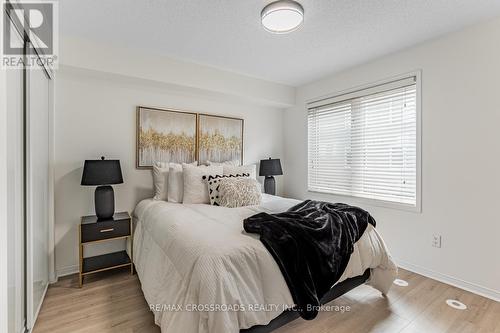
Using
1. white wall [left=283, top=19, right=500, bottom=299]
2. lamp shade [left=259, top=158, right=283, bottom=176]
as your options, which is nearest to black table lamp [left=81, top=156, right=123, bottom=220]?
lamp shade [left=259, top=158, right=283, bottom=176]

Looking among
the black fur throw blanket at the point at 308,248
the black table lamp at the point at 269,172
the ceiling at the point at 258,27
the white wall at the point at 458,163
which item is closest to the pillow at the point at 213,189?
the black fur throw blanket at the point at 308,248

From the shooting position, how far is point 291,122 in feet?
13.8

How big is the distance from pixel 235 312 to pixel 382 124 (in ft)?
8.85

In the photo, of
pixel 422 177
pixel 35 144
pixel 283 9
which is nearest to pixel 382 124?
pixel 422 177

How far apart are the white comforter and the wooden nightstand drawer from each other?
23.3 inches

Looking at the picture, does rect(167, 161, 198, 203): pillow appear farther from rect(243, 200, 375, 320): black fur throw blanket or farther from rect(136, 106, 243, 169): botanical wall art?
rect(243, 200, 375, 320): black fur throw blanket

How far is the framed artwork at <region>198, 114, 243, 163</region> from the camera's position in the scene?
3.40 metres

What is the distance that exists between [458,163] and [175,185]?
2882 millimetres

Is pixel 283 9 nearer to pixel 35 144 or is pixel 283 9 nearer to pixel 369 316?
pixel 35 144

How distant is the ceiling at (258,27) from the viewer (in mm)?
1940

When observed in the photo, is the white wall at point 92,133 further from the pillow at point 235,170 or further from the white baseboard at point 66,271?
the pillow at point 235,170

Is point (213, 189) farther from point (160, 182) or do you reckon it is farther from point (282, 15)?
point (282, 15)

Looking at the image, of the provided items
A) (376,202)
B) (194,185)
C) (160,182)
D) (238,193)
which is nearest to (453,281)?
(376,202)

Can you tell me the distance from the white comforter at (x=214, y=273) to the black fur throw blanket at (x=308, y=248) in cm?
6
